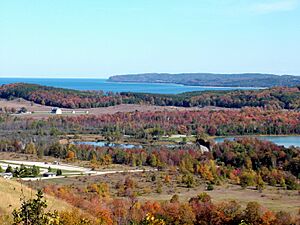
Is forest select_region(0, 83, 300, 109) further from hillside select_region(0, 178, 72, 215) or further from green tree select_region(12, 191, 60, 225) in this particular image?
green tree select_region(12, 191, 60, 225)

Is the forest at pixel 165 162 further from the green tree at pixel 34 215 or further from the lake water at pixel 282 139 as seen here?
the lake water at pixel 282 139

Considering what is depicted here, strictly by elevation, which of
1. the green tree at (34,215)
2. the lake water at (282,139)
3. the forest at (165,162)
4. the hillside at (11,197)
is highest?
the green tree at (34,215)

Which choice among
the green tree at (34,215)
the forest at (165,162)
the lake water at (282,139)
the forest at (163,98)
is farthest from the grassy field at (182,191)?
the forest at (163,98)

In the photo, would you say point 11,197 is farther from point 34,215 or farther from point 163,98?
point 163,98

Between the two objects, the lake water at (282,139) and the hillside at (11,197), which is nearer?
the hillside at (11,197)

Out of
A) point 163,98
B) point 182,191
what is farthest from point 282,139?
point 163,98

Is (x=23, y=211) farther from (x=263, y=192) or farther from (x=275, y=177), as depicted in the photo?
(x=275, y=177)

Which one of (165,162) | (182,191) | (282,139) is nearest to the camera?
(182,191)

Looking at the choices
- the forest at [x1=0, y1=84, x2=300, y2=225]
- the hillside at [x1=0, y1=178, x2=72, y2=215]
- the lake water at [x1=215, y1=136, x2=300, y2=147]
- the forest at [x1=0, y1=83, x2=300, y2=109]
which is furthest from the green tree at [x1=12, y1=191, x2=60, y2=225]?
the forest at [x1=0, y1=83, x2=300, y2=109]

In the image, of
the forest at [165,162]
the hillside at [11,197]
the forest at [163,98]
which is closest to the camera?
the hillside at [11,197]
